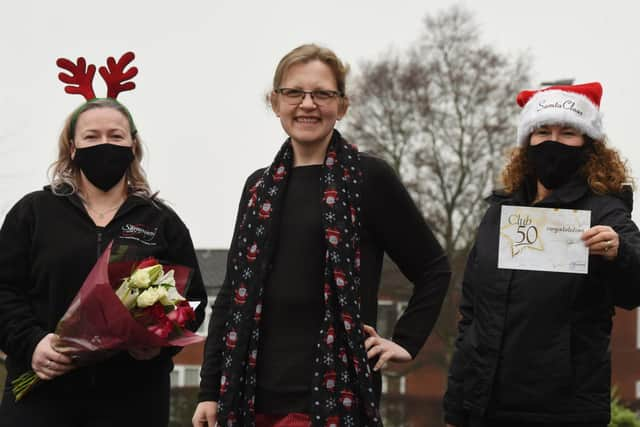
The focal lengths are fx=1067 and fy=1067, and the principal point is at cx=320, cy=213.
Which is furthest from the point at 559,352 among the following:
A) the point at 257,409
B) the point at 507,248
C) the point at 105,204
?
the point at 105,204

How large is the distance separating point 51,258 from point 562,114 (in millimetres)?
2442

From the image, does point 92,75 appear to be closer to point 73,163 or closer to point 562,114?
point 73,163

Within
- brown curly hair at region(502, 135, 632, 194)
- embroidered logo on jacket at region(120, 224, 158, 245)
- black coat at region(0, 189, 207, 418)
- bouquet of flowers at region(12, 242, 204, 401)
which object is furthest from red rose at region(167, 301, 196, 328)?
brown curly hair at region(502, 135, 632, 194)

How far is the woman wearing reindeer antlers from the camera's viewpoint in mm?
4711

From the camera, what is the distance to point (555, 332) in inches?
185

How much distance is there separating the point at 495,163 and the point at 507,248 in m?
24.6

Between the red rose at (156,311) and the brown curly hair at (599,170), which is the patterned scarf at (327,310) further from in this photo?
the brown curly hair at (599,170)

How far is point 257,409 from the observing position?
4082 mm

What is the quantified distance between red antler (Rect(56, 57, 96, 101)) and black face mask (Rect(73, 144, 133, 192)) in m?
0.39

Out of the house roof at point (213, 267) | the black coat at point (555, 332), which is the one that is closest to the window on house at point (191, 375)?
the house roof at point (213, 267)

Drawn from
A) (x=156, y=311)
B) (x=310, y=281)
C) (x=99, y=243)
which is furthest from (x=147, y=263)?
(x=310, y=281)

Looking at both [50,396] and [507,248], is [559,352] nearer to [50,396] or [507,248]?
[507,248]

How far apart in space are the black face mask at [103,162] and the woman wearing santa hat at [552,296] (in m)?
1.74

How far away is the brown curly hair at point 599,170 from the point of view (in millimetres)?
4844
